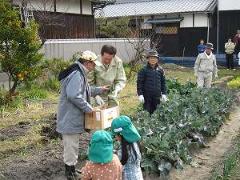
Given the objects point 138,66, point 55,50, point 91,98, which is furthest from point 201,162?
point 138,66

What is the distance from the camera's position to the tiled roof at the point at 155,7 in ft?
90.7

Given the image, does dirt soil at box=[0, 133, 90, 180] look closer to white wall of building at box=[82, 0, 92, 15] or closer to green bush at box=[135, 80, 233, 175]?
green bush at box=[135, 80, 233, 175]

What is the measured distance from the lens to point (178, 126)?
8.01 m

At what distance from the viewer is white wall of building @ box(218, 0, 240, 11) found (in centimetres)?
2592

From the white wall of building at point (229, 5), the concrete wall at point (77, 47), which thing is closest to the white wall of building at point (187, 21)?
the white wall of building at point (229, 5)

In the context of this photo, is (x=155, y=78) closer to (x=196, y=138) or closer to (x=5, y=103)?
(x=196, y=138)

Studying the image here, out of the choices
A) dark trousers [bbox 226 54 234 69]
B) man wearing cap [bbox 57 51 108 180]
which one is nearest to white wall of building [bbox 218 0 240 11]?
dark trousers [bbox 226 54 234 69]

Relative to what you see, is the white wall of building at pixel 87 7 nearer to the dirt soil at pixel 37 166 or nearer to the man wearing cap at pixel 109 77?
the dirt soil at pixel 37 166

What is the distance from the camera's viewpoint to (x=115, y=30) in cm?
2666

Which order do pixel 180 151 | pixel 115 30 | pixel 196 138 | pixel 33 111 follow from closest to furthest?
pixel 180 151
pixel 196 138
pixel 33 111
pixel 115 30

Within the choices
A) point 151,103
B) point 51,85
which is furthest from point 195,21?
point 151,103

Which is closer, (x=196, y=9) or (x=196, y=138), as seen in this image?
(x=196, y=138)

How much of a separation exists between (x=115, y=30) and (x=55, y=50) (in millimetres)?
10763

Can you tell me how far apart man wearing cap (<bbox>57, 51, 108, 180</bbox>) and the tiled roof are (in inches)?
871
